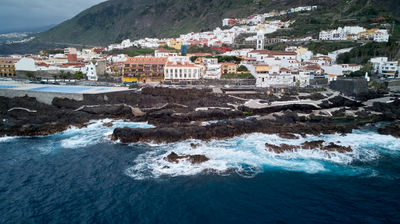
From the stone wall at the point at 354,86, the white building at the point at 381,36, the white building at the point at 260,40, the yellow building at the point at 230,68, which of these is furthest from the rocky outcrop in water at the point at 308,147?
the white building at the point at 260,40

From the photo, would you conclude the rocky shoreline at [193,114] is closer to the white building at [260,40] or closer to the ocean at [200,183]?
the ocean at [200,183]

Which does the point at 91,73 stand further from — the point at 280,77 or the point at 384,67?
the point at 384,67

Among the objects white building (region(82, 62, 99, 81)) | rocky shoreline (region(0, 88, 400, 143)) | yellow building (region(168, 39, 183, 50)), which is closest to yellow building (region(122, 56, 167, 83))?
white building (region(82, 62, 99, 81))

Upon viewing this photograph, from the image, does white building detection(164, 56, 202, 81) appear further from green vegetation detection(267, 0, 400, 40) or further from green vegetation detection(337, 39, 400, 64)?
green vegetation detection(267, 0, 400, 40)

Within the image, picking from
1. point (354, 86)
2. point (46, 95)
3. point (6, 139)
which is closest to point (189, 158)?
point (6, 139)

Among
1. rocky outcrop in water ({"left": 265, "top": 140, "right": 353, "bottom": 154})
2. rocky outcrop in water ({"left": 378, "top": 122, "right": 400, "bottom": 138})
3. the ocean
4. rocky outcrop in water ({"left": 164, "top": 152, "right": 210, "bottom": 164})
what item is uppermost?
rocky outcrop in water ({"left": 378, "top": 122, "right": 400, "bottom": 138})

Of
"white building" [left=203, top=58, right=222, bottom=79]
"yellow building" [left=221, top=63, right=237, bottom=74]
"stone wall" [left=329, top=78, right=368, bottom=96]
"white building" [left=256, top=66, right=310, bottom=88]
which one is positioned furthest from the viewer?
"yellow building" [left=221, top=63, right=237, bottom=74]
